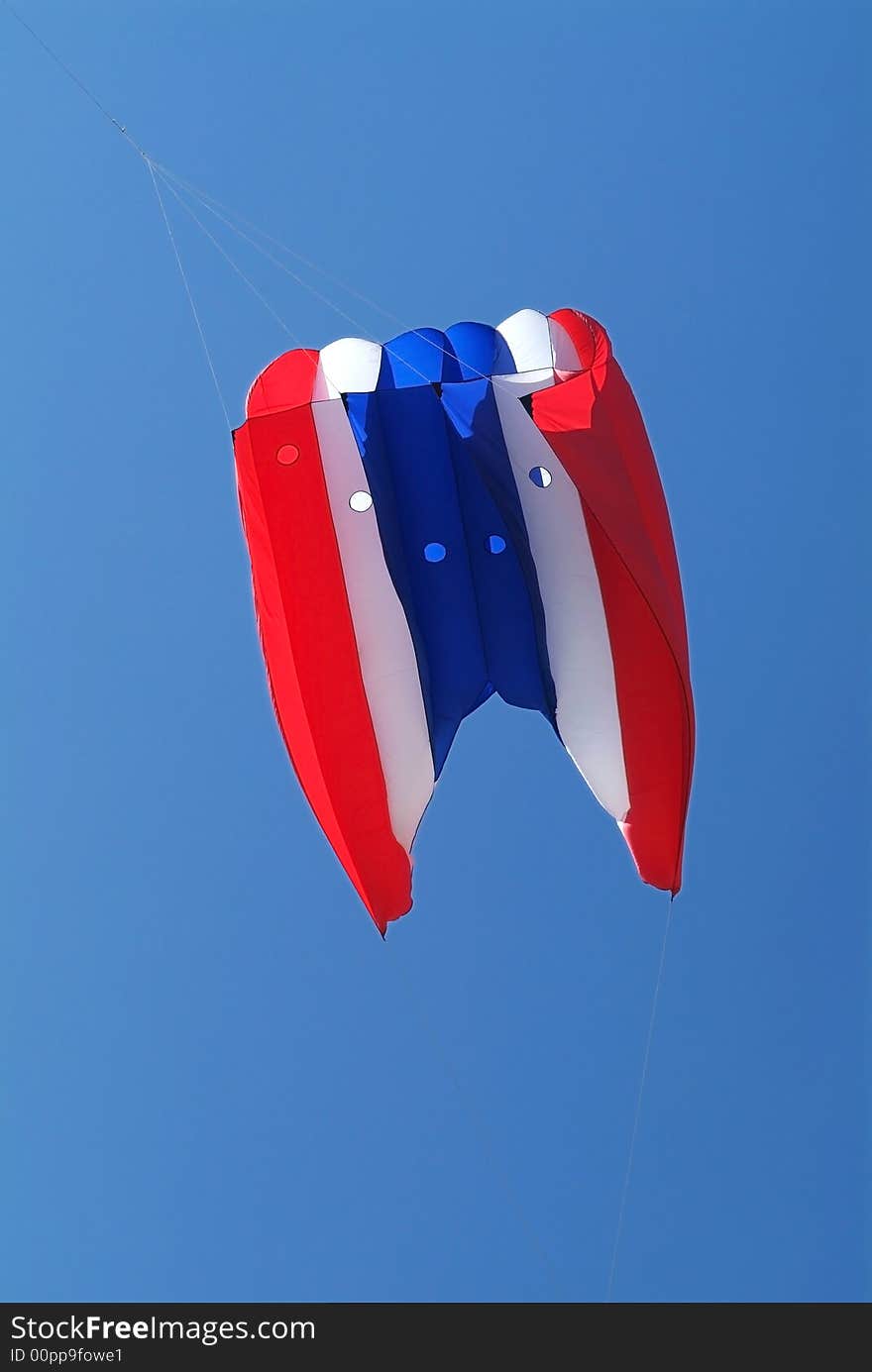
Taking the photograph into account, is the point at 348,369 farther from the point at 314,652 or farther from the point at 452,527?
the point at 314,652

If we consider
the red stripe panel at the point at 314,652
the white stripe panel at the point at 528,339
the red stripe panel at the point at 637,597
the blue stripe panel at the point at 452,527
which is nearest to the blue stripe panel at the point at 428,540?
the blue stripe panel at the point at 452,527

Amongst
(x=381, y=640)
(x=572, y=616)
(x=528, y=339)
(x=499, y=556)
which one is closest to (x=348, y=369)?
(x=528, y=339)

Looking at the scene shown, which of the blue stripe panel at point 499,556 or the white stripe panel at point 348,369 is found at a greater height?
the white stripe panel at point 348,369

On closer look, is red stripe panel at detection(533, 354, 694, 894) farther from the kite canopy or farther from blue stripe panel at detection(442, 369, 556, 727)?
blue stripe panel at detection(442, 369, 556, 727)

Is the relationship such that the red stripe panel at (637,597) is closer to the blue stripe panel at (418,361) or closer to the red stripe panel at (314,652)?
the blue stripe panel at (418,361)

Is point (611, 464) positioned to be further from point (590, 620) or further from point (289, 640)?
point (289, 640)

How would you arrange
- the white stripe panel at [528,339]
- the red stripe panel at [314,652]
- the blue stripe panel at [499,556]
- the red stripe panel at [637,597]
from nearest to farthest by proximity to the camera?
1. the red stripe panel at [637,597]
2. the red stripe panel at [314,652]
3. the blue stripe panel at [499,556]
4. the white stripe panel at [528,339]
